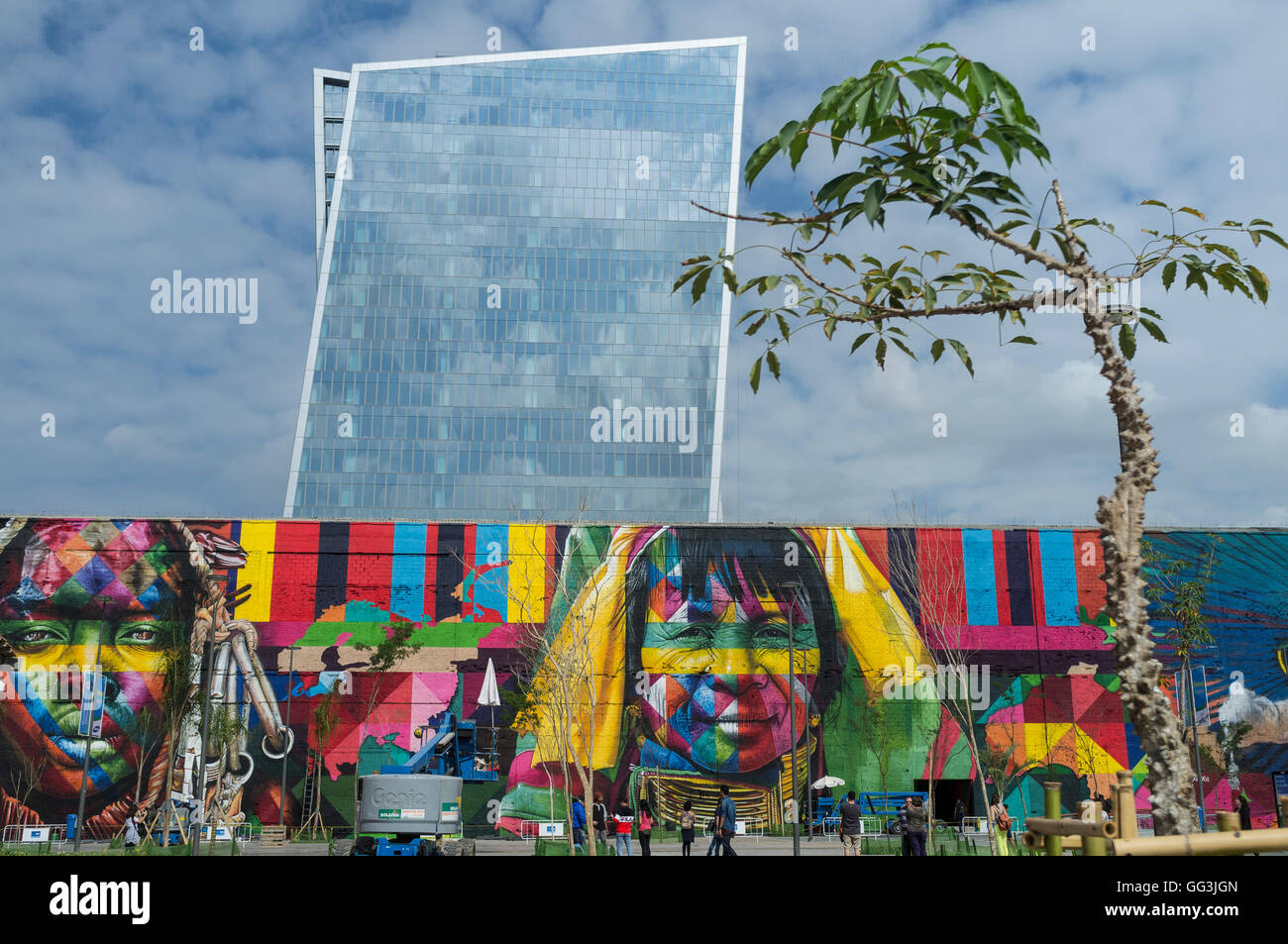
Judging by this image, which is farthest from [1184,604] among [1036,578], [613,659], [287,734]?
[287,734]

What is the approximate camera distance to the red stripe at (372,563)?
156ft

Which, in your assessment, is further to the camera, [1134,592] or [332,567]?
[332,567]

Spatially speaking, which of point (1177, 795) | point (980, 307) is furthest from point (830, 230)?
point (1177, 795)

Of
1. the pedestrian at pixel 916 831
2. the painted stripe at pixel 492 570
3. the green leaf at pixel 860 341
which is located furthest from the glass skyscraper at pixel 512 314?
the green leaf at pixel 860 341

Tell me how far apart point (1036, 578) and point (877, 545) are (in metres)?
7.43

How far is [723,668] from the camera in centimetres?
4719

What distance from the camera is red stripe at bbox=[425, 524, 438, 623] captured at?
47688 millimetres

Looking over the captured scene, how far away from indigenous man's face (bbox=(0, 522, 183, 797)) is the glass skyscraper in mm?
47969

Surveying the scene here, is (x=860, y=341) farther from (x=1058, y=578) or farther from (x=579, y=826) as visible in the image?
(x=1058, y=578)

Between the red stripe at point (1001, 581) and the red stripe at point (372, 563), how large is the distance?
27.6m

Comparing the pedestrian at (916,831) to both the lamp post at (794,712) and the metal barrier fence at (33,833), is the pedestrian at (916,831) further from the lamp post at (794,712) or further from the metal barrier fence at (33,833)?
the metal barrier fence at (33,833)

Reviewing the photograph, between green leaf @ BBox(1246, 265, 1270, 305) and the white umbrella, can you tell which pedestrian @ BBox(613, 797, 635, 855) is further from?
green leaf @ BBox(1246, 265, 1270, 305)

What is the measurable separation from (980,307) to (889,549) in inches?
1747
